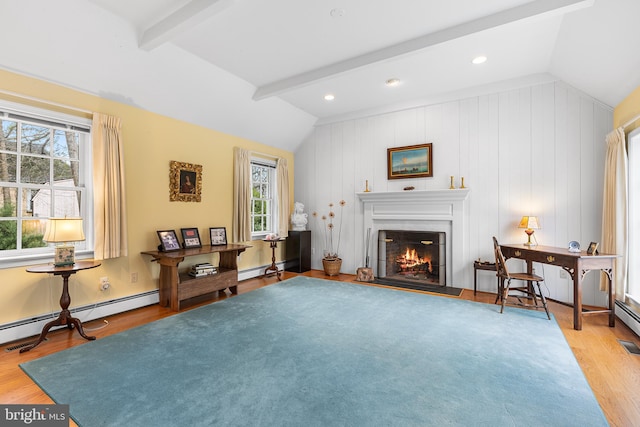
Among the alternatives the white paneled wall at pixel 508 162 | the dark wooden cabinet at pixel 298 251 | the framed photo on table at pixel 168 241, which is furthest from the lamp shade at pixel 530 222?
the framed photo on table at pixel 168 241

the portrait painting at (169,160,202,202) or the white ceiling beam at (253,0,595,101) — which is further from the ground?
the white ceiling beam at (253,0,595,101)

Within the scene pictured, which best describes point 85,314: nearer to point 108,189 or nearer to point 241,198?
point 108,189

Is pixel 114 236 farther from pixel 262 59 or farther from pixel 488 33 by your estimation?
pixel 488 33

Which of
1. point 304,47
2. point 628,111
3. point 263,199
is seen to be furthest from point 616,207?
point 263,199

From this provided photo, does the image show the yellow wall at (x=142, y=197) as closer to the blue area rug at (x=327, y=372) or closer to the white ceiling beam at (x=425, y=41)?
the blue area rug at (x=327, y=372)

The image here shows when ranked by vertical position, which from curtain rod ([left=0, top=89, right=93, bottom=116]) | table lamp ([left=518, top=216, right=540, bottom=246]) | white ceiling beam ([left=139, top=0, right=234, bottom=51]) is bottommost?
table lamp ([left=518, top=216, right=540, bottom=246])

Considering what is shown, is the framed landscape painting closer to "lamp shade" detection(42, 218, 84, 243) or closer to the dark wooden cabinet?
the dark wooden cabinet

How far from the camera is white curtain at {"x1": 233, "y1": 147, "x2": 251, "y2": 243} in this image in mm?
5020

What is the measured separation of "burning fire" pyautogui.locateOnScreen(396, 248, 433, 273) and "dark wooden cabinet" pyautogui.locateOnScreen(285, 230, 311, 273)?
71.9 inches

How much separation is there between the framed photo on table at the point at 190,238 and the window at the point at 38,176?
1069 millimetres

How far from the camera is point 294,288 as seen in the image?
15.2ft

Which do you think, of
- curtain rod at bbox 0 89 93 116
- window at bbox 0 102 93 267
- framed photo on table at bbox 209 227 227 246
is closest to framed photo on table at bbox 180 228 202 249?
framed photo on table at bbox 209 227 227 246

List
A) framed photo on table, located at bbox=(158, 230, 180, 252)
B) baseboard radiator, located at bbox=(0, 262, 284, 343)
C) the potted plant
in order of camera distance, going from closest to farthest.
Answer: baseboard radiator, located at bbox=(0, 262, 284, 343)
framed photo on table, located at bbox=(158, 230, 180, 252)
the potted plant

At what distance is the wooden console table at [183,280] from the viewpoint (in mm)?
3623
